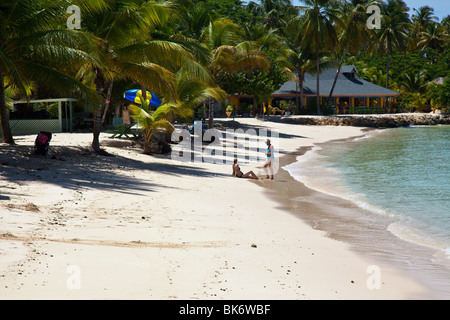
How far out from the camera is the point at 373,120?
49812mm

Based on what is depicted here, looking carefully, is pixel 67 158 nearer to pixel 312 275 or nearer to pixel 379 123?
pixel 312 275

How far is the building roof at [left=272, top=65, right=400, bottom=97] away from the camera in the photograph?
52.7 m

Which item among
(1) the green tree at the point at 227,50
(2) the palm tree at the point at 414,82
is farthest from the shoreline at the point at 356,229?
(2) the palm tree at the point at 414,82

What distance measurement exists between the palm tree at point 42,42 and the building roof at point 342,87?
3856 cm

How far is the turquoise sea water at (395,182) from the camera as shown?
10180mm

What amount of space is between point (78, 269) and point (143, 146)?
1516cm

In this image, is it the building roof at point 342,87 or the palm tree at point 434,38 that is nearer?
the building roof at point 342,87

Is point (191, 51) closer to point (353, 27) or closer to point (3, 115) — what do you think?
point (3, 115)

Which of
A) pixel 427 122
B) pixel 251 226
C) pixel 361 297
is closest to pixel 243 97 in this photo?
pixel 427 122

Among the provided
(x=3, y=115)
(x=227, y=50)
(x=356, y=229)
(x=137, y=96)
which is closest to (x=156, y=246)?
(x=356, y=229)

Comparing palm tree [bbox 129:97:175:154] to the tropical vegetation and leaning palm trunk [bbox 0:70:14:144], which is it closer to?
the tropical vegetation

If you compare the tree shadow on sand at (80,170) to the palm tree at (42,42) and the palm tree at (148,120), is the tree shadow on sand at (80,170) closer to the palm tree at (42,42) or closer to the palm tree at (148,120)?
the palm tree at (148,120)

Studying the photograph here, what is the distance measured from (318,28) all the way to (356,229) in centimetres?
3977
